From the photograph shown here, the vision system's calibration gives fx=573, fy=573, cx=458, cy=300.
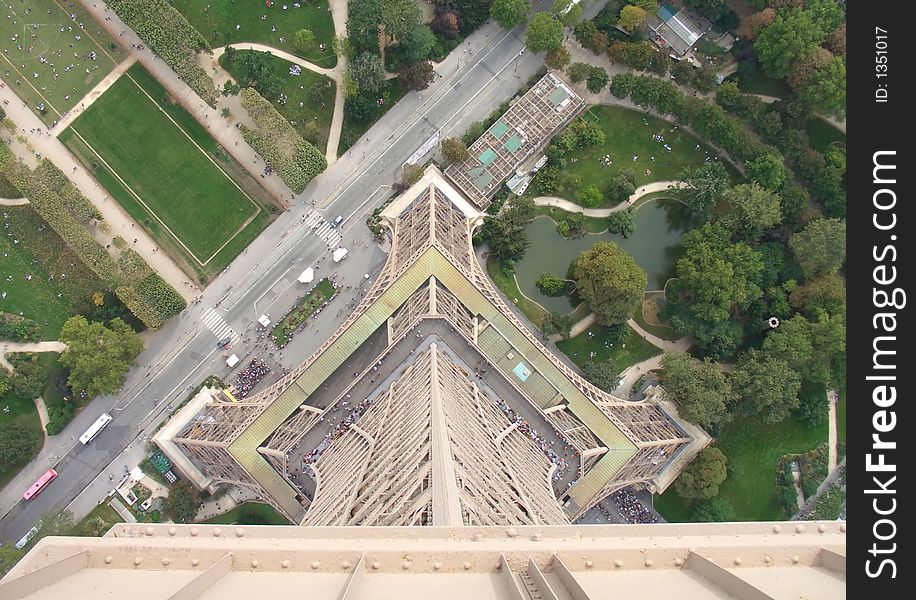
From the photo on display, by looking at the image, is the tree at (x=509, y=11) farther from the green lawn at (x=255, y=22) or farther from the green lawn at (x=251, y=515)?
the green lawn at (x=251, y=515)

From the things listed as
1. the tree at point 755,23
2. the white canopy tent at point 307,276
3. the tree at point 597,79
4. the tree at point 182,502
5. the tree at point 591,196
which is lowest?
the tree at point 591,196

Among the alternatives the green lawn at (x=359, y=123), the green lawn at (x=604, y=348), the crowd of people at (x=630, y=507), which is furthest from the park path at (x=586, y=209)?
the crowd of people at (x=630, y=507)

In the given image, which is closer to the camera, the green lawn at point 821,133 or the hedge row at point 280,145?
the hedge row at point 280,145

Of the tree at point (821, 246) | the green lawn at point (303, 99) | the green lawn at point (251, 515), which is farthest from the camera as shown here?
the green lawn at point (303, 99)

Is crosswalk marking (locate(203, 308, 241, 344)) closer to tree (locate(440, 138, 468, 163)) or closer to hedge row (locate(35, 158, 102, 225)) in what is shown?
hedge row (locate(35, 158, 102, 225))

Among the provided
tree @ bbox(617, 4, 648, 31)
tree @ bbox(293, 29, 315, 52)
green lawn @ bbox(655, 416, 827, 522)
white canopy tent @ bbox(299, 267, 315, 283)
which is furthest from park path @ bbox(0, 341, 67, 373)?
tree @ bbox(617, 4, 648, 31)

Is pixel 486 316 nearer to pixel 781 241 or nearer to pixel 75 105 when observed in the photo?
pixel 781 241
